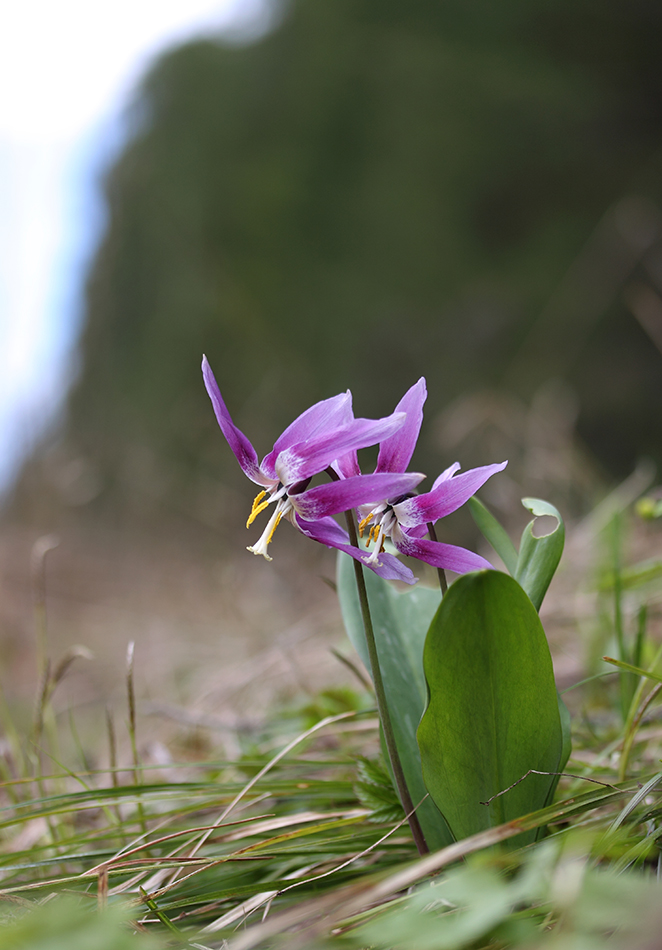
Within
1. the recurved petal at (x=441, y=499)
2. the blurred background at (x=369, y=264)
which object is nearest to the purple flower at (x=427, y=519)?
the recurved petal at (x=441, y=499)

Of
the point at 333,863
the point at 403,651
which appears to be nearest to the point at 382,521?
the point at 403,651

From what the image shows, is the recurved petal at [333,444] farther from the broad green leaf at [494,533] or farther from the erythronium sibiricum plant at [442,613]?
the broad green leaf at [494,533]

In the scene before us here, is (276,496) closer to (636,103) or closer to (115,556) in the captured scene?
(636,103)

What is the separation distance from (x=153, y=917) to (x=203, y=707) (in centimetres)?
134

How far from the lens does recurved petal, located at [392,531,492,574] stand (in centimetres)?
71

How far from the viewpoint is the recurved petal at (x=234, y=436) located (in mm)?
676

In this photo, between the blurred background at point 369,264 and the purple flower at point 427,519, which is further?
the blurred background at point 369,264

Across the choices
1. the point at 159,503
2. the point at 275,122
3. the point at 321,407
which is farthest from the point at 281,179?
the point at 321,407

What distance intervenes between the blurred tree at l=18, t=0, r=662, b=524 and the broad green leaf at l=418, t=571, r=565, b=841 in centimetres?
377

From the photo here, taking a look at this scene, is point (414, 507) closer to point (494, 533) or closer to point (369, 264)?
point (494, 533)

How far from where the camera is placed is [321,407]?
69 centimetres

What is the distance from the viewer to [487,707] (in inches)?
26.6

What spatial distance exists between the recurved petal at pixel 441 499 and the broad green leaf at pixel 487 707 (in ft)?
0.39

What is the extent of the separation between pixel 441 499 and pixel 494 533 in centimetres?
9
